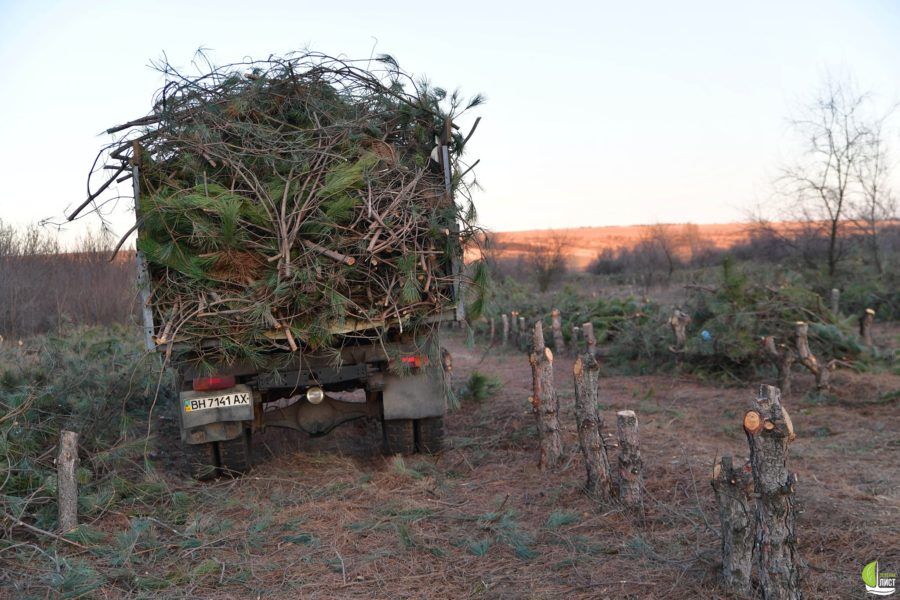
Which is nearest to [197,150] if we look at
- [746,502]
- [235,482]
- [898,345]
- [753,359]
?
[235,482]

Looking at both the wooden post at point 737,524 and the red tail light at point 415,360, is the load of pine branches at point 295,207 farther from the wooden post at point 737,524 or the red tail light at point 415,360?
the wooden post at point 737,524

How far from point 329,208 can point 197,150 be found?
1231mm

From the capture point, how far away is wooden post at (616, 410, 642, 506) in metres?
4.64

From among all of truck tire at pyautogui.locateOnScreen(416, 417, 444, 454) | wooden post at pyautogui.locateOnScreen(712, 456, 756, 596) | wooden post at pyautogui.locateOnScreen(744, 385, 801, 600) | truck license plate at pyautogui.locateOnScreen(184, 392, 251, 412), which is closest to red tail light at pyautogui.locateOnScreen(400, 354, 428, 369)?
truck tire at pyautogui.locateOnScreen(416, 417, 444, 454)

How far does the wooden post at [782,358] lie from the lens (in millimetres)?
9445

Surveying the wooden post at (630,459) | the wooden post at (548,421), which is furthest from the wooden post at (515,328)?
the wooden post at (630,459)

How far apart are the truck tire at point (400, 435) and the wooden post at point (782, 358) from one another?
5.61 meters

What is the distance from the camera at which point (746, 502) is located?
138 inches

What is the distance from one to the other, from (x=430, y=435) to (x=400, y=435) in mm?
281

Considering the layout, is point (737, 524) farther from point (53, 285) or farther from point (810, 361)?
point (53, 285)

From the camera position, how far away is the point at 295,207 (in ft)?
18.0

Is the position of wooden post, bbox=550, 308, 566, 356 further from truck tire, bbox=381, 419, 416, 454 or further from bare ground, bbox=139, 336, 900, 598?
truck tire, bbox=381, 419, 416, 454

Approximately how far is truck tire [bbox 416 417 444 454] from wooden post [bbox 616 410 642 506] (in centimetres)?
216

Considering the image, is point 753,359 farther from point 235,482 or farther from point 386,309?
point 235,482
